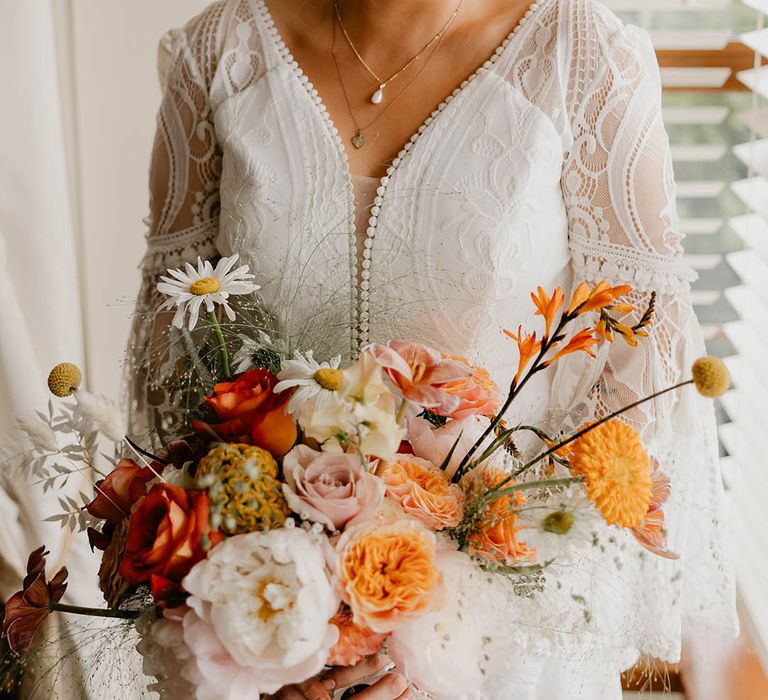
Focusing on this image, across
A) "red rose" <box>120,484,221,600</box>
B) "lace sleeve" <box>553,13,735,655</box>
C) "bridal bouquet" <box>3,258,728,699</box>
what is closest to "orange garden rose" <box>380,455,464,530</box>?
"bridal bouquet" <box>3,258,728,699</box>

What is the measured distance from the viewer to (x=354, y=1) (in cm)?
119

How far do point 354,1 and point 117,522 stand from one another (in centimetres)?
81

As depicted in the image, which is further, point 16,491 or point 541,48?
point 16,491

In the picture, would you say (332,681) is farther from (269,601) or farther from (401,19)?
(401,19)

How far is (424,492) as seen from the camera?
639 mm

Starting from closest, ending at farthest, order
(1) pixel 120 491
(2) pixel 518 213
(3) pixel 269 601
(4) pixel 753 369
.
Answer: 1. (3) pixel 269 601
2. (1) pixel 120 491
3. (2) pixel 518 213
4. (4) pixel 753 369

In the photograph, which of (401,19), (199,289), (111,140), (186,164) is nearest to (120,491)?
(199,289)

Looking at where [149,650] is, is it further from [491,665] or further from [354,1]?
[354,1]

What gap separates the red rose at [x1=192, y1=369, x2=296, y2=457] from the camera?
2.12 feet

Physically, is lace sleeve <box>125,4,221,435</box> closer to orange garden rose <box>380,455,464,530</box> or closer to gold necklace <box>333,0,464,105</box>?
gold necklace <box>333,0,464,105</box>

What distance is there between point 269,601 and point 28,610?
0.26 metres

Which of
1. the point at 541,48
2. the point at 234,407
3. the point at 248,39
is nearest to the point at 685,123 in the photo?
the point at 541,48

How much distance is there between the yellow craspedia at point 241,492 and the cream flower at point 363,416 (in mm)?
49

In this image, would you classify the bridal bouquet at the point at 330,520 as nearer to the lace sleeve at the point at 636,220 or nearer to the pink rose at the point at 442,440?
the pink rose at the point at 442,440
